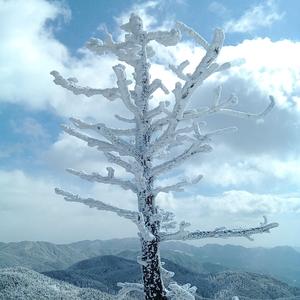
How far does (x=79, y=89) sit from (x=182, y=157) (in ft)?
9.59

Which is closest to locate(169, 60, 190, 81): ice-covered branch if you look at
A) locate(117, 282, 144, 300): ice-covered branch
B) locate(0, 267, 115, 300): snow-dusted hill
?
locate(117, 282, 144, 300): ice-covered branch

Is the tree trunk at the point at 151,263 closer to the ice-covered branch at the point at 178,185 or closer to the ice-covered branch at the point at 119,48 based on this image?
the ice-covered branch at the point at 178,185

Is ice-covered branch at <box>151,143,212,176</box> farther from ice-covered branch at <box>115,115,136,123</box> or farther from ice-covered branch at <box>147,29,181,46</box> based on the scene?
ice-covered branch at <box>147,29,181,46</box>

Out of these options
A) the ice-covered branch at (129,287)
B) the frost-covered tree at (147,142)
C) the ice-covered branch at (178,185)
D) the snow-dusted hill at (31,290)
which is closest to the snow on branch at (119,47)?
the frost-covered tree at (147,142)

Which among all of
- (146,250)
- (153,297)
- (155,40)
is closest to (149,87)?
(155,40)

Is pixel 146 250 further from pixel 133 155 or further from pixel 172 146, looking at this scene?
pixel 172 146

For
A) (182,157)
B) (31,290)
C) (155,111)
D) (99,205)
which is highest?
(155,111)

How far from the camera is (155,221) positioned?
8508mm

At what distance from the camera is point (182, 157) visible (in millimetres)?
8625

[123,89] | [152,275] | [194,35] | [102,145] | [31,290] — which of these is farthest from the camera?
[31,290]

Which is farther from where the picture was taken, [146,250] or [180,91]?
[146,250]

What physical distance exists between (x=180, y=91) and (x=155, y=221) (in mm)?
3123

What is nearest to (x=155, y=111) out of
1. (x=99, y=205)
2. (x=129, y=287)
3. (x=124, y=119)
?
(x=124, y=119)

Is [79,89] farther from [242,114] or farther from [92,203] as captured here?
[242,114]
